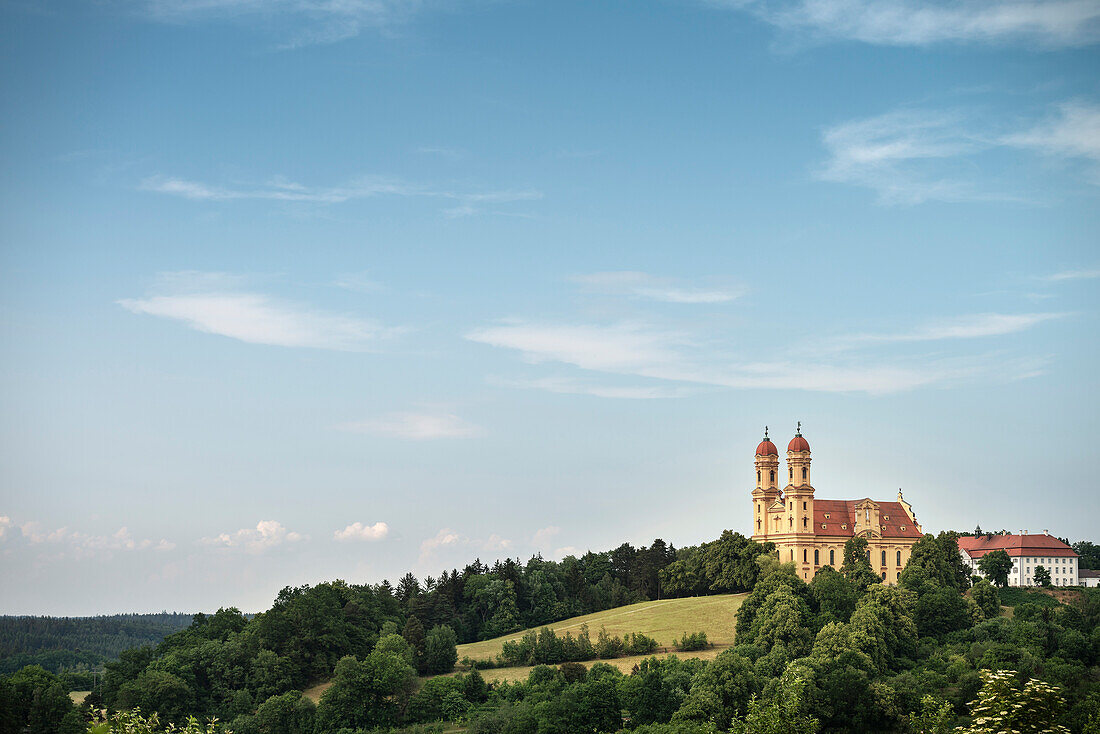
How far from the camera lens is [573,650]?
92.0 m

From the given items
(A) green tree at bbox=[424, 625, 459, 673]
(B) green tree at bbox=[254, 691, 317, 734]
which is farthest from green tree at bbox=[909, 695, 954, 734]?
(A) green tree at bbox=[424, 625, 459, 673]

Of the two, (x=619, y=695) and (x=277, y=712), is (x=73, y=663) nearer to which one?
(x=277, y=712)

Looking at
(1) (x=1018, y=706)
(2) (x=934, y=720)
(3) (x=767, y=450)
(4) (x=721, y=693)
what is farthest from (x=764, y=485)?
(1) (x=1018, y=706)

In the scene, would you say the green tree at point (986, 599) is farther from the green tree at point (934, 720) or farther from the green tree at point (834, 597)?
the green tree at point (934, 720)

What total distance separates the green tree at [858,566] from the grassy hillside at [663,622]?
11671mm

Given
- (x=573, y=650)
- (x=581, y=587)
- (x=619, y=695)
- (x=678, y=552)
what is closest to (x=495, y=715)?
(x=619, y=695)

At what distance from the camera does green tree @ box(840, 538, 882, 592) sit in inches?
3736

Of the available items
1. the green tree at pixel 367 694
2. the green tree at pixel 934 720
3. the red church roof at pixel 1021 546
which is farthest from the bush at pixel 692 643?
the red church roof at pixel 1021 546

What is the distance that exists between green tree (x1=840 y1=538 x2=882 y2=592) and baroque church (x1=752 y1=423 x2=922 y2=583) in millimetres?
1956

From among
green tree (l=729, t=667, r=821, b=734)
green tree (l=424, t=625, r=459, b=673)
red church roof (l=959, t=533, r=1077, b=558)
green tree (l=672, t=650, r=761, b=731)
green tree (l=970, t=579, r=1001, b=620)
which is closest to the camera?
green tree (l=729, t=667, r=821, b=734)

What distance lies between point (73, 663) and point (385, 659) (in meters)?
80.4

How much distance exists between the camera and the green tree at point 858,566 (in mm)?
94887

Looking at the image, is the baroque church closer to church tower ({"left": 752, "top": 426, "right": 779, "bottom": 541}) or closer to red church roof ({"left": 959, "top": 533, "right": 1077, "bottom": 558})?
church tower ({"left": 752, "top": 426, "right": 779, "bottom": 541})

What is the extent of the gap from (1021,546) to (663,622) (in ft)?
178
